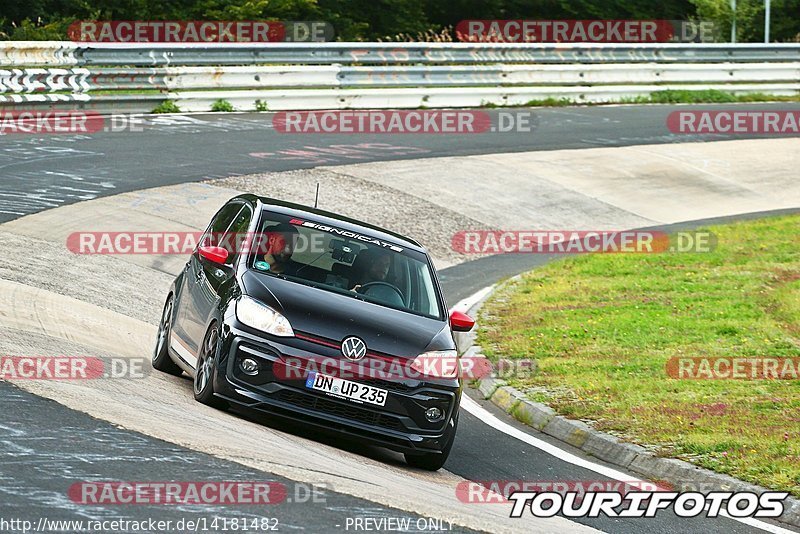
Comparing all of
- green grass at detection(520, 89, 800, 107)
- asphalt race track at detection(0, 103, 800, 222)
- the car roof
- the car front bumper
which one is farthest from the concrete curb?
green grass at detection(520, 89, 800, 107)

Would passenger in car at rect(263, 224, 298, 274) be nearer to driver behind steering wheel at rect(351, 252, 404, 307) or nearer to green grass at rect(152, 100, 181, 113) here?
driver behind steering wheel at rect(351, 252, 404, 307)

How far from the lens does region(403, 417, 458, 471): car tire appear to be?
869 centimetres

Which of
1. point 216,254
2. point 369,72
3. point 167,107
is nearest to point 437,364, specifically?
point 216,254

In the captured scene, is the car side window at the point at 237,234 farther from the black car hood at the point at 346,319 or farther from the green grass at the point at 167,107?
the green grass at the point at 167,107

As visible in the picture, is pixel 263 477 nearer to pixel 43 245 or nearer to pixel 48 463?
pixel 48 463

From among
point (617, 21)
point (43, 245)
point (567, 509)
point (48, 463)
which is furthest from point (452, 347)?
point (617, 21)

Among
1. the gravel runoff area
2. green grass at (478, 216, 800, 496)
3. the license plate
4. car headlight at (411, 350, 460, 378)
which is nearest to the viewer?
the license plate

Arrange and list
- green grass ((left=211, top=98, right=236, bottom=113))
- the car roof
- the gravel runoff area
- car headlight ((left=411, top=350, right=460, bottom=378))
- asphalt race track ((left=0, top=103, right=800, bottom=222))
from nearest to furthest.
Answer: car headlight ((left=411, top=350, right=460, bottom=378))
the car roof
asphalt race track ((left=0, top=103, right=800, bottom=222))
the gravel runoff area
green grass ((left=211, top=98, right=236, bottom=113))

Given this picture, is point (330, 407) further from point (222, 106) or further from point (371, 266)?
point (222, 106)

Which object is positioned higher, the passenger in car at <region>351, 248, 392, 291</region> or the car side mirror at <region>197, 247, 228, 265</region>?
the car side mirror at <region>197, 247, 228, 265</region>

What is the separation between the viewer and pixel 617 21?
172ft

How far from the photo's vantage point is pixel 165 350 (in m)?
10.4

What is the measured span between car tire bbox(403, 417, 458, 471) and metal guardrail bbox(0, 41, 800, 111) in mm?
14656

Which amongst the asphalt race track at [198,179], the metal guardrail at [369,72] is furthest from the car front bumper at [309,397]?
the metal guardrail at [369,72]
